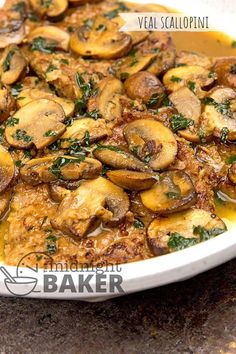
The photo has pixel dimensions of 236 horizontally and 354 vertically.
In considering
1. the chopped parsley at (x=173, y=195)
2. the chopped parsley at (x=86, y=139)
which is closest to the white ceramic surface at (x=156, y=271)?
the chopped parsley at (x=173, y=195)

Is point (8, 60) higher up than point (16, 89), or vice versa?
point (8, 60)

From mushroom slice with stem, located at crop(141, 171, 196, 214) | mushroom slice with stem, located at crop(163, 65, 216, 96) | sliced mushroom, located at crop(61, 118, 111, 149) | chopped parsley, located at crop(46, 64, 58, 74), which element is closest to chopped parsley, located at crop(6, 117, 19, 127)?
sliced mushroom, located at crop(61, 118, 111, 149)

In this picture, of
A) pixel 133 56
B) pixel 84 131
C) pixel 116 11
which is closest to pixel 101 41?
pixel 133 56

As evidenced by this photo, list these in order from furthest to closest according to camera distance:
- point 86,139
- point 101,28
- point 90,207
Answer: point 101,28
point 86,139
point 90,207

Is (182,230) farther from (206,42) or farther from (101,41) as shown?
(206,42)

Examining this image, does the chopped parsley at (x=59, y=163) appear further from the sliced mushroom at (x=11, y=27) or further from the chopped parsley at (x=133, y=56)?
the sliced mushroom at (x=11, y=27)

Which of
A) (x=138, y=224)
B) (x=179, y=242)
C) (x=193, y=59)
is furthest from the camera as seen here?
(x=193, y=59)

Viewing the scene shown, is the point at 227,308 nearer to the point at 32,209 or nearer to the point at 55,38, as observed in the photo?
the point at 32,209
